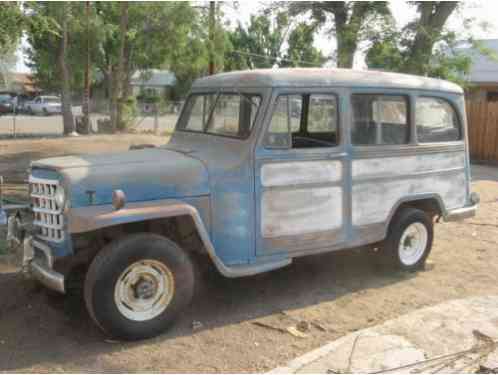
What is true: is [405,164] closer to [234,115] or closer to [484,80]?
[234,115]

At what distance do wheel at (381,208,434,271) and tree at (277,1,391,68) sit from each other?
8166 mm

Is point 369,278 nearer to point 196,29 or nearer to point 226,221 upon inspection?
point 226,221

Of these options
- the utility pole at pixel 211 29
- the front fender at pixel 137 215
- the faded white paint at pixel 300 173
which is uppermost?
the utility pole at pixel 211 29

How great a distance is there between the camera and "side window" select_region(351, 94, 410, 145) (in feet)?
17.8

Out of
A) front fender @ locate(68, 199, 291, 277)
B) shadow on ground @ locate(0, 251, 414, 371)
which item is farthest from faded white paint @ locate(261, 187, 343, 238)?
shadow on ground @ locate(0, 251, 414, 371)

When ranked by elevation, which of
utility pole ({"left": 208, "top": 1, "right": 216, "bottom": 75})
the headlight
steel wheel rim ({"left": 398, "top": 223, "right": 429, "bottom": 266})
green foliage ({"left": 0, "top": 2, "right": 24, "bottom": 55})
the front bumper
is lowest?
steel wheel rim ({"left": 398, "top": 223, "right": 429, "bottom": 266})

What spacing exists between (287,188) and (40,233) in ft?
7.09

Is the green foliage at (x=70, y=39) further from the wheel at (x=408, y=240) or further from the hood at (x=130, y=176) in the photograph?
the wheel at (x=408, y=240)

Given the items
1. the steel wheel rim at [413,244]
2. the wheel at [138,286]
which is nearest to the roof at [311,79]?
the steel wheel rim at [413,244]

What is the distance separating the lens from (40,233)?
4.53 metres

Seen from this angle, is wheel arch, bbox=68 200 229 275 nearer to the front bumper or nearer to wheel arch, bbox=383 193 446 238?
the front bumper

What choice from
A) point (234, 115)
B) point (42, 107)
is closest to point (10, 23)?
point (234, 115)

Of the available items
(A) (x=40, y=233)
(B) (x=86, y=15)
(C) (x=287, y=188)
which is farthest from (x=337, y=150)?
(B) (x=86, y=15)

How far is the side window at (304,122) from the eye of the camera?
16.0 ft
